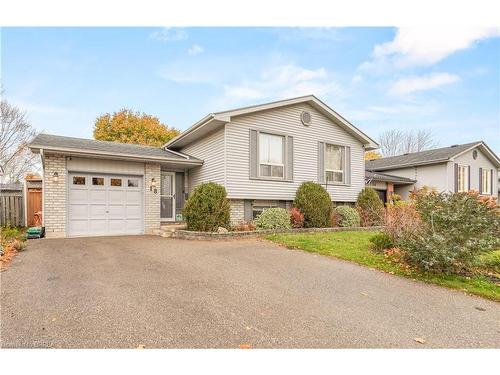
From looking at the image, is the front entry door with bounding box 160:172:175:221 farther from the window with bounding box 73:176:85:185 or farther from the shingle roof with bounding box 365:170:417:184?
the shingle roof with bounding box 365:170:417:184

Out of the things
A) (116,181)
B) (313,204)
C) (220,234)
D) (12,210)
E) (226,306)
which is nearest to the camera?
(226,306)

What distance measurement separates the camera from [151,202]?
11805 millimetres

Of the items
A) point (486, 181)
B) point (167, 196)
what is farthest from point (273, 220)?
point (486, 181)

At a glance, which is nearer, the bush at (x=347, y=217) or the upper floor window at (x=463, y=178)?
the bush at (x=347, y=217)

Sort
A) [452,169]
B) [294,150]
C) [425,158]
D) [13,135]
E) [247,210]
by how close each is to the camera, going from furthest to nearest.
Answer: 1. [13,135]
2. [425,158]
3. [452,169]
4. [294,150]
5. [247,210]

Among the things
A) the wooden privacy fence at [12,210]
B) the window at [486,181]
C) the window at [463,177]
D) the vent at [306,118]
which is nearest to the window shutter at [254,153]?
the vent at [306,118]

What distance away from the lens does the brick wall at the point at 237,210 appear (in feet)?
38.5

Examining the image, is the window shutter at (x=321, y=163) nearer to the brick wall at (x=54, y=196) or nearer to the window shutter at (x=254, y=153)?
the window shutter at (x=254, y=153)

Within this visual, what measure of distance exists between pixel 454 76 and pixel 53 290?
15.2m

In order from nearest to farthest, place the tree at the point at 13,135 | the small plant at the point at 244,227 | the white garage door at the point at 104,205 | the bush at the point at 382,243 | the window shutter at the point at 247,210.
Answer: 1. the bush at the point at 382,243
2. the white garage door at the point at 104,205
3. the small plant at the point at 244,227
4. the window shutter at the point at 247,210
5. the tree at the point at 13,135

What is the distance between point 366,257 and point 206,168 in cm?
773

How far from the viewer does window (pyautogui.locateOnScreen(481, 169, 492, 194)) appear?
66.8 ft

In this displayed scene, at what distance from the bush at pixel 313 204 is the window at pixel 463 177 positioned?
1204 centimetres

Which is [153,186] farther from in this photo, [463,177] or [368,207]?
[463,177]
